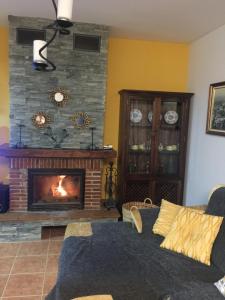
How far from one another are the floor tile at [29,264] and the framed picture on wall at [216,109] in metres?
2.47

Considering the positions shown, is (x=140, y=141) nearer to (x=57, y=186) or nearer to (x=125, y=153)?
(x=125, y=153)

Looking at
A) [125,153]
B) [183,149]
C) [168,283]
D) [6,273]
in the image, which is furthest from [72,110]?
[168,283]

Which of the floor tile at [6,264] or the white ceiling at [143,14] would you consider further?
the white ceiling at [143,14]

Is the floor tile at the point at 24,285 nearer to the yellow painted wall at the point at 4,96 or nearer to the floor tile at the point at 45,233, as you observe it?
the floor tile at the point at 45,233

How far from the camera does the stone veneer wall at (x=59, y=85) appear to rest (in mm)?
3389

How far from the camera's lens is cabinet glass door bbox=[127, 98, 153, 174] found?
393 centimetres

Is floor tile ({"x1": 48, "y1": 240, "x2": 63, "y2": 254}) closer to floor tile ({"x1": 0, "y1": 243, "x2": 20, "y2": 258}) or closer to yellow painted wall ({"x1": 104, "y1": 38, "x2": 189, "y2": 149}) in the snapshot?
floor tile ({"x1": 0, "y1": 243, "x2": 20, "y2": 258})

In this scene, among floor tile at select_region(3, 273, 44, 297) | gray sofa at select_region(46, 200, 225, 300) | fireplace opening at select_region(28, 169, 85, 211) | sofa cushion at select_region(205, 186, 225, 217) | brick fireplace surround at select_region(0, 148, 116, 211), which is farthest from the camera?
fireplace opening at select_region(28, 169, 85, 211)

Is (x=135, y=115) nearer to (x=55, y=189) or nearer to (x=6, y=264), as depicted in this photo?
(x=55, y=189)

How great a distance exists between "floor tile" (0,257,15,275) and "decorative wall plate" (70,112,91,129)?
1.76m

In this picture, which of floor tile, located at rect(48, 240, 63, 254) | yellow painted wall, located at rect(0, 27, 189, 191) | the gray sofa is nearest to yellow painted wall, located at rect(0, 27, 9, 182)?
yellow painted wall, located at rect(0, 27, 189, 191)

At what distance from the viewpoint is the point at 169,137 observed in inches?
160

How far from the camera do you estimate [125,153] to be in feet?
12.8

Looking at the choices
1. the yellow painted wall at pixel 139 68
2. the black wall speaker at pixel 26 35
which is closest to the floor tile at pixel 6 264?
the yellow painted wall at pixel 139 68
